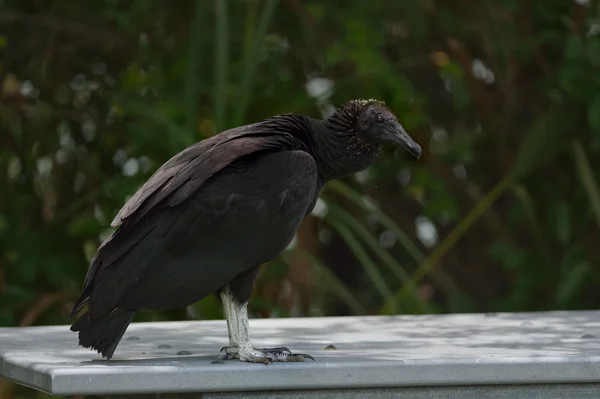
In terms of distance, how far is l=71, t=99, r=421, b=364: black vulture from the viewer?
3.02 meters

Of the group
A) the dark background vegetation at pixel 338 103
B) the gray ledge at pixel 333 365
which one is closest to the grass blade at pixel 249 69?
the dark background vegetation at pixel 338 103

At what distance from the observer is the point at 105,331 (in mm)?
3021

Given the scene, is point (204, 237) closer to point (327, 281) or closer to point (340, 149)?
point (340, 149)

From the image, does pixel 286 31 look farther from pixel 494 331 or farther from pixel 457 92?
pixel 494 331

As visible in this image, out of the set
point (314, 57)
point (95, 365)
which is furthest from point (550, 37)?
point (95, 365)

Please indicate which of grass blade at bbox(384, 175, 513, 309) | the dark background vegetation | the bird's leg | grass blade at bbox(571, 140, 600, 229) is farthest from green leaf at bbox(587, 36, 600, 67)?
the bird's leg

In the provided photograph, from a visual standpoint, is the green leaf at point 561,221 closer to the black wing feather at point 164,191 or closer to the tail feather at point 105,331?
the black wing feather at point 164,191

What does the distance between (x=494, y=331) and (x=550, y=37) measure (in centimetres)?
258

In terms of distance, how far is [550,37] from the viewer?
6.03 meters

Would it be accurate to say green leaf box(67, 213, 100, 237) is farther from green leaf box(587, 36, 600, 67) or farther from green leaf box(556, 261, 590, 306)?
green leaf box(587, 36, 600, 67)

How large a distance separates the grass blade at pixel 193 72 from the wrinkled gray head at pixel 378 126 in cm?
181

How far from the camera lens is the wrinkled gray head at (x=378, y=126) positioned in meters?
3.37

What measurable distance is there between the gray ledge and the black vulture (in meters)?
0.12

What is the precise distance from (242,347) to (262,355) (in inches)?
2.6
